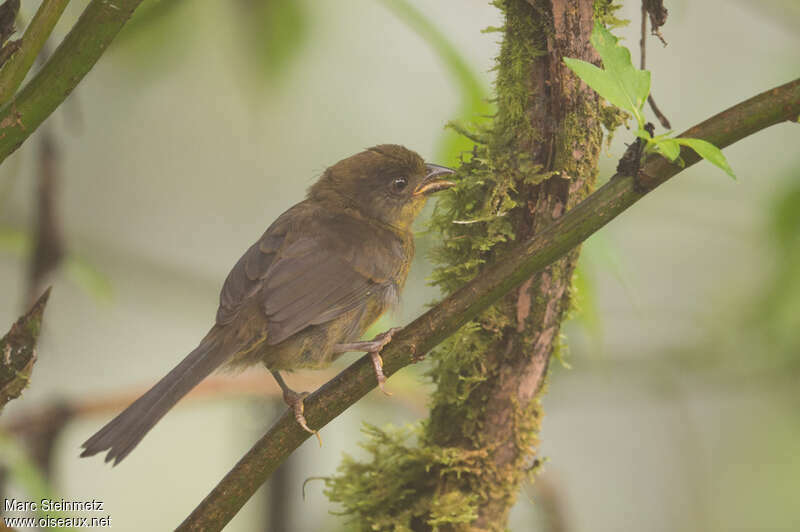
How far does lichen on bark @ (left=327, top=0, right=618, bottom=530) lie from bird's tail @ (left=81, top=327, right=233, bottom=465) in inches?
16.7

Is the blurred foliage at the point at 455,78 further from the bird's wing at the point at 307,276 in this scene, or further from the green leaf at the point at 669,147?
the green leaf at the point at 669,147

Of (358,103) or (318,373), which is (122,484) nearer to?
(318,373)

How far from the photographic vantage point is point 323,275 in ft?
7.28

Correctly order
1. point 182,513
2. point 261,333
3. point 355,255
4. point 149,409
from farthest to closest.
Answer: point 182,513, point 355,255, point 261,333, point 149,409

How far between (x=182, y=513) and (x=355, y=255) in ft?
6.39

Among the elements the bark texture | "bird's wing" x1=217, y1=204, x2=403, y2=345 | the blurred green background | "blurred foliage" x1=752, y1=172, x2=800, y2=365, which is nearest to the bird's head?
"bird's wing" x1=217, y1=204, x2=403, y2=345

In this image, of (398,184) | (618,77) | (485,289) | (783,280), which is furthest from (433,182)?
(783,280)

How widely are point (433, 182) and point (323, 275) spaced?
1.32 feet

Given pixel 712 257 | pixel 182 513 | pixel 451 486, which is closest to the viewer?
pixel 451 486

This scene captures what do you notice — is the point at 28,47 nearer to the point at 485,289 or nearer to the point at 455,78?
the point at 485,289

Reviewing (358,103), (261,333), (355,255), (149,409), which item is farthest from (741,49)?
(149,409)

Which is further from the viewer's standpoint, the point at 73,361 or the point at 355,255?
the point at 73,361

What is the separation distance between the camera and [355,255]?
7.49ft

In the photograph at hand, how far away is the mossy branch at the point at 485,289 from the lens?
1.27 metres
